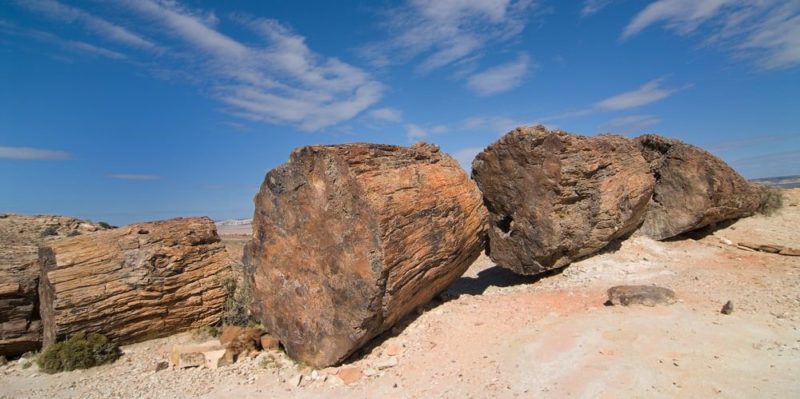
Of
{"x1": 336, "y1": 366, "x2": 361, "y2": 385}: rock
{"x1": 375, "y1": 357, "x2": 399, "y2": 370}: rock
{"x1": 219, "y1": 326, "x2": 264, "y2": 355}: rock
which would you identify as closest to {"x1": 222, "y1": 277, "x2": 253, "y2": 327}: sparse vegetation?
{"x1": 219, "y1": 326, "x2": 264, "y2": 355}: rock

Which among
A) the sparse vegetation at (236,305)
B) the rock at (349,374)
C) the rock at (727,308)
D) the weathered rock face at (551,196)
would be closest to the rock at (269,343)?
the sparse vegetation at (236,305)

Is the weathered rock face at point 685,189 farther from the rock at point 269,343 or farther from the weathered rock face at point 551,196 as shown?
the rock at point 269,343

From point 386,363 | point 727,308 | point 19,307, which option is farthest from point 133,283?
point 727,308

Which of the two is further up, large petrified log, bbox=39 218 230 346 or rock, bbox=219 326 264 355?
large petrified log, bbox=39 218 230 346

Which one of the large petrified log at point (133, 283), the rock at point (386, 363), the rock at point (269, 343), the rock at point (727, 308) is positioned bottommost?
the rock at point (386, 363)

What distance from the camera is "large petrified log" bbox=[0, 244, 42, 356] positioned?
25.6 feet

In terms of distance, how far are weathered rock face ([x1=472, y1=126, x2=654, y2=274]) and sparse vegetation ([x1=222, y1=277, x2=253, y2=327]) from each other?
16.4 feet

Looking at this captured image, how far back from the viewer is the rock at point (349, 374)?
586 cm

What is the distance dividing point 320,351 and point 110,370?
3482 mm

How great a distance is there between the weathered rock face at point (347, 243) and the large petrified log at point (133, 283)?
1732 millimetres

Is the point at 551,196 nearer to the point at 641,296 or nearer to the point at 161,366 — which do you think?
the point at 641,296

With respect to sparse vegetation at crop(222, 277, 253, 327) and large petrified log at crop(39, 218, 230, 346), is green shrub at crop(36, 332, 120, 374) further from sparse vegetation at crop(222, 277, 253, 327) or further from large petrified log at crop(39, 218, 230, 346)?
sparse vegetation at crop(222, 277, 253, 327)

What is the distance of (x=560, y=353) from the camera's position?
5.62 meters

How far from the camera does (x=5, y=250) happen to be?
28.1 feet
